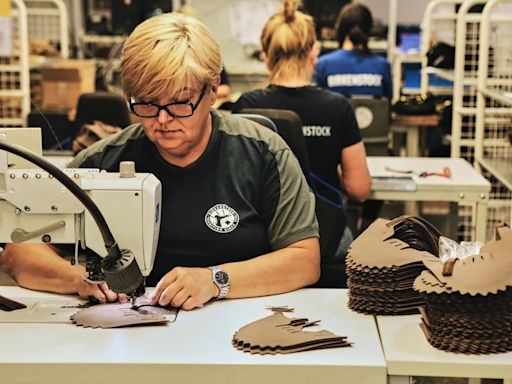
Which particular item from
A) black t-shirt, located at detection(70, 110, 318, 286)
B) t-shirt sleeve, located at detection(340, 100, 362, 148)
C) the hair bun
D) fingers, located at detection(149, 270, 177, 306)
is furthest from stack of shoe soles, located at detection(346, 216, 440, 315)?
the hair bun

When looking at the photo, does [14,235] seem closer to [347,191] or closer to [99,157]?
[99,157]

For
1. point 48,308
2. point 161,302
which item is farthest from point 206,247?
point 48,308

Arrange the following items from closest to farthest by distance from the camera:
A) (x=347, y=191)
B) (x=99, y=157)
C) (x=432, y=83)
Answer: (x=99, y=157), (x=347, y=191), (x=432, y=83)

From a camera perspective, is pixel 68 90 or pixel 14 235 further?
pixel 68 90

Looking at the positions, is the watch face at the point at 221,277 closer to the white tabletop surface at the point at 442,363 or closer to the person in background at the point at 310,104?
the white tabletop surface at the point at 442,363

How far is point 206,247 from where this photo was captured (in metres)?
2.13

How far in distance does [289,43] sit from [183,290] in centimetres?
173

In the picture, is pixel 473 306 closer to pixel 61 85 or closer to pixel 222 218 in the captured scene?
pixel 222 218

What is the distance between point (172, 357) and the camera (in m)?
1.66

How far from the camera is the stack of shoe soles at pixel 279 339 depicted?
169 cm

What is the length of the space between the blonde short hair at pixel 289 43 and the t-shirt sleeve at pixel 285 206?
1.32m

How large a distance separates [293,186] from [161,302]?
0.46m

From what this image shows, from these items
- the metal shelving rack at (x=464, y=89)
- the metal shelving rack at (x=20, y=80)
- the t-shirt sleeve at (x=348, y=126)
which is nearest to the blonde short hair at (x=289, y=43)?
the t-shirt sleeve at (x=348, y=126)

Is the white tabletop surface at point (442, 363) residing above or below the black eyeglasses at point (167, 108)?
below
